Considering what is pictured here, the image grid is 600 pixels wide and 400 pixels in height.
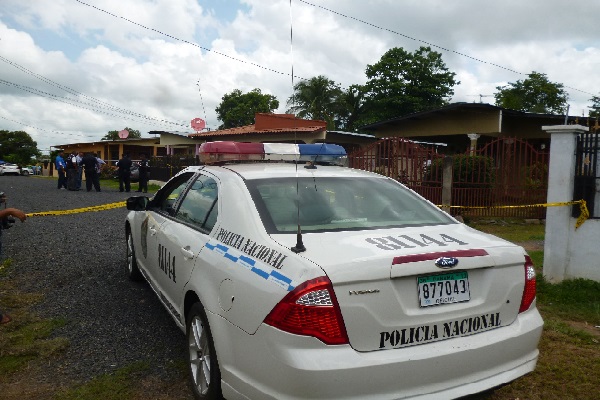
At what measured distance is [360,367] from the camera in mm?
2189

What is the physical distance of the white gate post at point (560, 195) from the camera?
555cm

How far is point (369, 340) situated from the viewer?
2.26m

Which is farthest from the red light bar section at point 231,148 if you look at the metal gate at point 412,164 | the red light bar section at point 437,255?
the metal gate at point 412,164

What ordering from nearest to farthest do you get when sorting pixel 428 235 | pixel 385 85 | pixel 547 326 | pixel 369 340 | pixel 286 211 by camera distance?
pixel 369 340 < pixel 428 235 < pixel 286 211 < pixel 547 326 < pixel 385 85

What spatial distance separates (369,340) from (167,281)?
2052 millimetres

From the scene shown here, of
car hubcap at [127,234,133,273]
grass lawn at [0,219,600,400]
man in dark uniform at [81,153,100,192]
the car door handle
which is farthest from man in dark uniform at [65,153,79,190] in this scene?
the car door handle

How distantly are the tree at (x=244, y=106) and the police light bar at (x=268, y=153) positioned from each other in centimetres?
4863

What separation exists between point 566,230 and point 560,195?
396 millimetres

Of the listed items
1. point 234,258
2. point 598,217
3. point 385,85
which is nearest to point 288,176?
point 234,258

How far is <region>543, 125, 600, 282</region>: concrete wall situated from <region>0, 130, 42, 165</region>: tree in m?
72.7

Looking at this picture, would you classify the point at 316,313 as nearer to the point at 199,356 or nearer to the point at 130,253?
the point at 199,356

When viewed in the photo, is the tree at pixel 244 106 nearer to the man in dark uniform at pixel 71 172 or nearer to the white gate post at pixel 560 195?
the man in dark uniform at pixel 71 172

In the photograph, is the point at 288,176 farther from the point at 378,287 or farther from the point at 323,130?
the point at 323,130

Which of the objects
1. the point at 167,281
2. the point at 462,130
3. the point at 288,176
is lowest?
the point at 167,281
